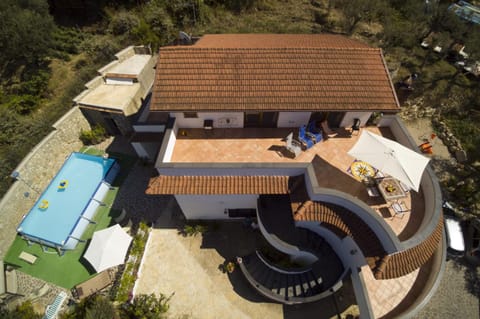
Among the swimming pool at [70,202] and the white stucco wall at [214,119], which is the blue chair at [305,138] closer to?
the white stucco wall at [214,119]

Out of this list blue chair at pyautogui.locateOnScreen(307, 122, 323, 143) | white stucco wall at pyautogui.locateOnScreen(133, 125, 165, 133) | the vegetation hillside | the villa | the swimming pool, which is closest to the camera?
the villa

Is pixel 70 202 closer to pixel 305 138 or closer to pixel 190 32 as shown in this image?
pixel 305 138

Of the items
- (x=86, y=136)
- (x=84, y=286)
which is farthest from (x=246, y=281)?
(x=86, y=136)

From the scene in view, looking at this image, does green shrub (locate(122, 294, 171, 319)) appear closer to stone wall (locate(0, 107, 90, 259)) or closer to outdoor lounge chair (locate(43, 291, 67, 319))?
outdoor lounge chair (locate(43, 291, 67, 319))

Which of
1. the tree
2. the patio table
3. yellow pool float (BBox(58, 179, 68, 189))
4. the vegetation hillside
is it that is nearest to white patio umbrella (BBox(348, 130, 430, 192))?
the patio table

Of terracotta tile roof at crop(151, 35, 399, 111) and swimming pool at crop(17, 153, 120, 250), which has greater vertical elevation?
terracotta tile roof at crop(151, 35, 399, 111)

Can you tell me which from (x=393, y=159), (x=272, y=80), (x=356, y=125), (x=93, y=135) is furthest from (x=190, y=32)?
(x=393, y=159)
